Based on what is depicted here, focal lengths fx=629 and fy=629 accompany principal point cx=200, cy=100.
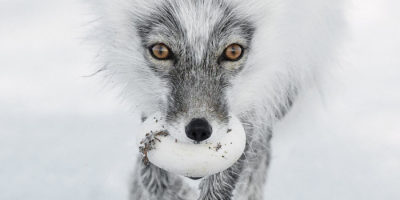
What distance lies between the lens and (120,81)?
4.78 m

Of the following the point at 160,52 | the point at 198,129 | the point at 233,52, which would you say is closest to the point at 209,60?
the point at 233,52

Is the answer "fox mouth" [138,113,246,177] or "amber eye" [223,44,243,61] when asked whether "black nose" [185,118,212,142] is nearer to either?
"fox mouth" [138,113,246,177]

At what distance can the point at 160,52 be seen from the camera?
3.96 metres

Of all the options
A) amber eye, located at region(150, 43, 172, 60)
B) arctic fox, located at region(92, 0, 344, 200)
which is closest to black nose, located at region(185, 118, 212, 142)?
arctic fox, located at region(92, 0, 344, 200)

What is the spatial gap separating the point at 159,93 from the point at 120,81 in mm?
724

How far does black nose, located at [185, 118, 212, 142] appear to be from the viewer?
3.66 metres

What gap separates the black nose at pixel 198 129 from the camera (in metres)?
3.66

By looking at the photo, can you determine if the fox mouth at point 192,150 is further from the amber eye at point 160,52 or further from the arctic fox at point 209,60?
the amber eye at point 160,52

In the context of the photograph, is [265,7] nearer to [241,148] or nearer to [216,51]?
[216,51]

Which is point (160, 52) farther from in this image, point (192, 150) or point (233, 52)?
point (192, 150)

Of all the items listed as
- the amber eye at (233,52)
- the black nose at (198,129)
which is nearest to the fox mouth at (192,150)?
the black nose at (198,129)

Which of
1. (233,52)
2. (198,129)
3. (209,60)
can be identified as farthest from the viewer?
(233,52)

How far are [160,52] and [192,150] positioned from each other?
2.13ft

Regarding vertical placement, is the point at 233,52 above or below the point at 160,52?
above
